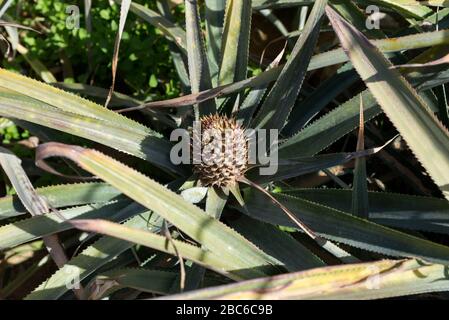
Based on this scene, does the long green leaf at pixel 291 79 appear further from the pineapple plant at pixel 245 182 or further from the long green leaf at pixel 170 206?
the long green leaf at pixel 170 206

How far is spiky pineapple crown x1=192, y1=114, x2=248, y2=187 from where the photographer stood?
132 cm

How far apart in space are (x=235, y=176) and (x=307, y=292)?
395mm

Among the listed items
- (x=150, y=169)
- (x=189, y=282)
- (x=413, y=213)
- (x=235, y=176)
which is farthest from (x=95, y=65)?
(x=413, y=213)

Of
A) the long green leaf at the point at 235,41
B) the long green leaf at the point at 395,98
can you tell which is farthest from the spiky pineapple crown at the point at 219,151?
the long green leaf at the point at 395,98

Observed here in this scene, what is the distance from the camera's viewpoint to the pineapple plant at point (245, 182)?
1098 millimetres

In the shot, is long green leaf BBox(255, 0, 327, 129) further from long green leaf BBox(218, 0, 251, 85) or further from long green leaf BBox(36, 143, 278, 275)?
long green leaf BBox(36, 143, 278, 275)

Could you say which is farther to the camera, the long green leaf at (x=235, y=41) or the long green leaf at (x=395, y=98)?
the long green leaf at (x=235, y=41)

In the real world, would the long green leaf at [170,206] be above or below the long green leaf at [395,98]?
below

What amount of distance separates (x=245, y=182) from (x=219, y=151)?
0.09 metres

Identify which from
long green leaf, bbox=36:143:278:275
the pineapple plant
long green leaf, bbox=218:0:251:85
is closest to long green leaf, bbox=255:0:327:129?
the pineapple plant

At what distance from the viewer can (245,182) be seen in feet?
4.36

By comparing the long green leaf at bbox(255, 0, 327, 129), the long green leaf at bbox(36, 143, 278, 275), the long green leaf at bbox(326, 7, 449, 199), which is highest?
the long green leaf at bbox(255, 0, 327, 129)

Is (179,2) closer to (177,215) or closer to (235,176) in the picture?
(235,176)

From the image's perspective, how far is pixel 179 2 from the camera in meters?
2.11
